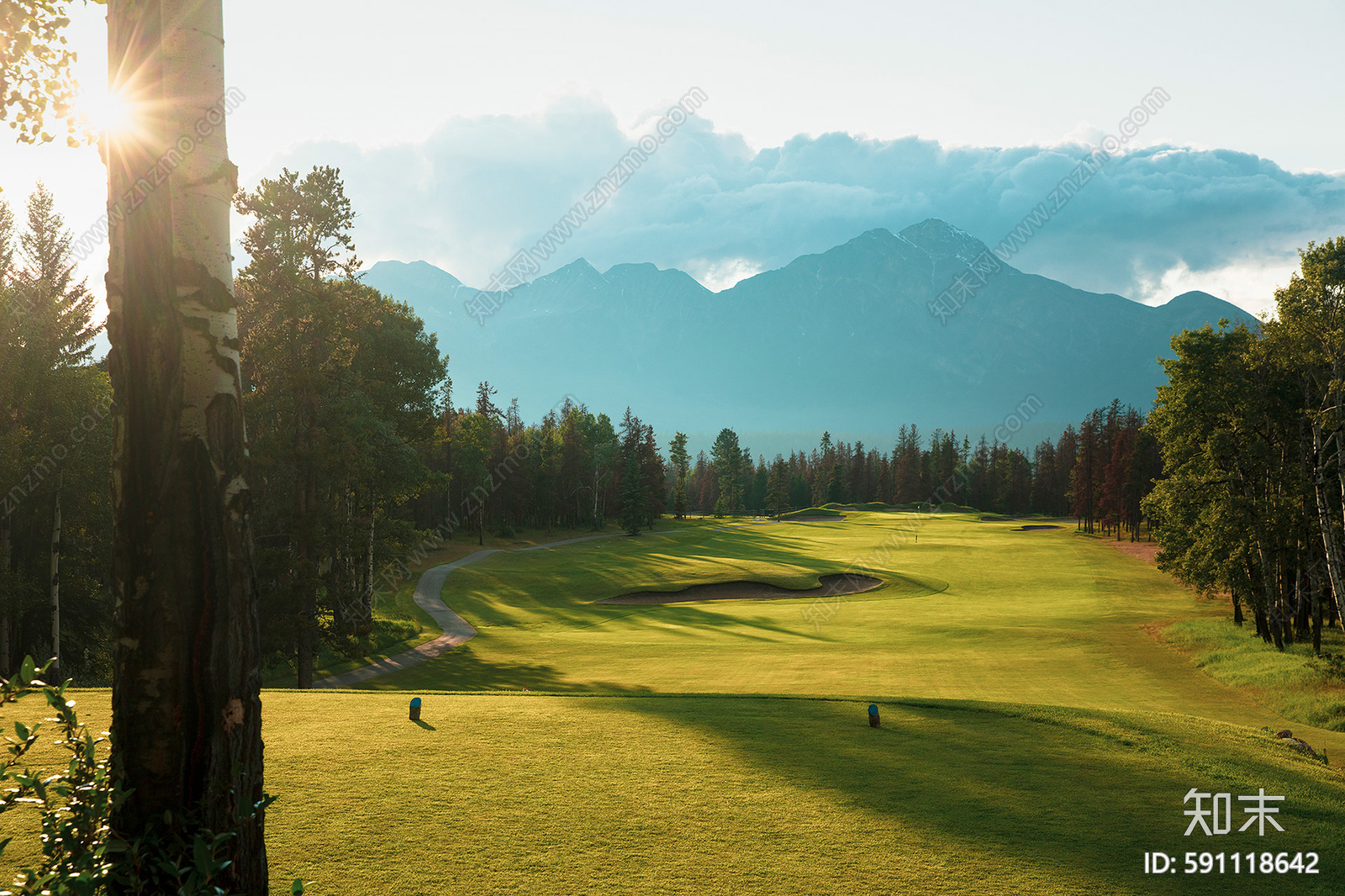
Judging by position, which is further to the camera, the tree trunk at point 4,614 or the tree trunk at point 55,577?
the tree trunk at point 4,614

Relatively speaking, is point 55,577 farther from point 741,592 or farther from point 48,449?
point 741,592

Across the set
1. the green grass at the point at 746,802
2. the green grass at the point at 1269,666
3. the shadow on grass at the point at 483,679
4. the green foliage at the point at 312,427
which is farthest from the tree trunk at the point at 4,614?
the green grass at the point at 1269,666

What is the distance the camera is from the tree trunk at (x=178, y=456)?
3127 millimetres

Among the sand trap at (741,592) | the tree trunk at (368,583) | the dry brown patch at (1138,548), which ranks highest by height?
the tree trunk at (368,583)

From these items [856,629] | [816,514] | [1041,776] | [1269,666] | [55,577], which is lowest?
[856,629]

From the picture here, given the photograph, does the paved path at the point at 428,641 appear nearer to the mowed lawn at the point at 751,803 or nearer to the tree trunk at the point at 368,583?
the tree trunk at the point at 368,583

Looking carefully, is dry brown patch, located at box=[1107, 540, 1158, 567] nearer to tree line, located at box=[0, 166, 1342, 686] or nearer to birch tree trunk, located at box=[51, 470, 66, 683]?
tree line, located at box=[0, 166, 1342, 686]

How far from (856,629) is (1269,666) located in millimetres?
14168

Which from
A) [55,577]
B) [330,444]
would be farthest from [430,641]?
[55,577]

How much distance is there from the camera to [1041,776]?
8.21 m

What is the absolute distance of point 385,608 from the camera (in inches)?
1423

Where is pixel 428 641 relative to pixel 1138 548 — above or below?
below

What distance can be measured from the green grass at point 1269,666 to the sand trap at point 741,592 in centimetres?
1822

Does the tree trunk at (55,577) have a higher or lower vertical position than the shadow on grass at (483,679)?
higher
